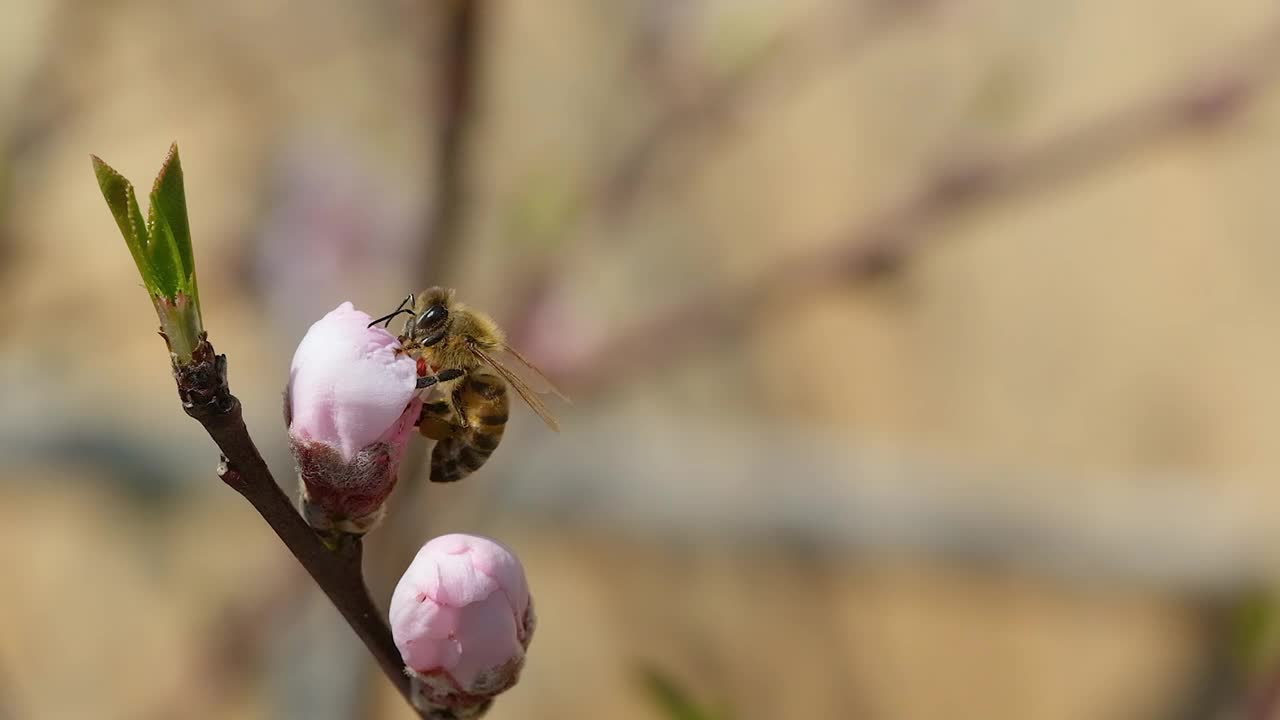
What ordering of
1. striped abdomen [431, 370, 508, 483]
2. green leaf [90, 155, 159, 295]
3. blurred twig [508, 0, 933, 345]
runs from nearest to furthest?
1. green leaf [90, 155, 159, 295]
2. striped abdomen [431, 370, 508, 483]
3. blurred twig [508, 0, 933, 345]

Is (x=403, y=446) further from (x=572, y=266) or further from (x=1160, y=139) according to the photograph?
(x=1160, y=139)

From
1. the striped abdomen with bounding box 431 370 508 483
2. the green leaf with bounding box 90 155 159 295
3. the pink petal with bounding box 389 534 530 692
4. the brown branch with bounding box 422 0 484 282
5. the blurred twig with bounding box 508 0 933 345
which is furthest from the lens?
the blurred twig with bounding box 508 0 933 345

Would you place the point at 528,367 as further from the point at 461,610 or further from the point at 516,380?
the point at 461,610

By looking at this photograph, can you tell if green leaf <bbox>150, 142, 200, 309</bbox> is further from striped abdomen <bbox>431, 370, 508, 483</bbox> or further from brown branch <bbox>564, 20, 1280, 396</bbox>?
brown branch <bbox>564, 20, 1280, 396</bbox>

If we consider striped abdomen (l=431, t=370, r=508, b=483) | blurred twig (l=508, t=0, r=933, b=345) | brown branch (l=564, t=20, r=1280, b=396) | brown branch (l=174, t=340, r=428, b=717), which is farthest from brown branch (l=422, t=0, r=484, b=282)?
brown branch (l=564, t=20, r=1280, b=396)

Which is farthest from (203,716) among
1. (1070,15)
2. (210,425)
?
(1070,15)

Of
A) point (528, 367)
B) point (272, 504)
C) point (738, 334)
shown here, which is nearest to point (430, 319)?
point (528, 367)
